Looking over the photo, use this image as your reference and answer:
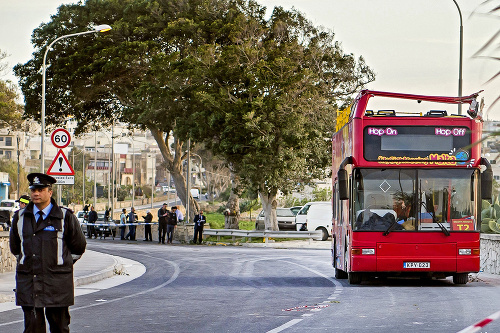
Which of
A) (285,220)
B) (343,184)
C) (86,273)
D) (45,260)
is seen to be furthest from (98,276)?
(285,220)

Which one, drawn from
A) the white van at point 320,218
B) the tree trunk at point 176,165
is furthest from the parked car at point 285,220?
the tree trunk at point 176,165

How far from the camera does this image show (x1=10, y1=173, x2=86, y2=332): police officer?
25.2ft

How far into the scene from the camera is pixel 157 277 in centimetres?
2208

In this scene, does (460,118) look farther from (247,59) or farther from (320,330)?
(247,59)

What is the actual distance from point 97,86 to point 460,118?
32.6m

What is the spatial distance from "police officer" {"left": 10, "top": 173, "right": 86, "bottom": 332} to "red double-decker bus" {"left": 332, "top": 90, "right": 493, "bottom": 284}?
10.3 metres

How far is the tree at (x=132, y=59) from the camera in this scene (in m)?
44.7

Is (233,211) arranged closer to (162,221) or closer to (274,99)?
(162,221)

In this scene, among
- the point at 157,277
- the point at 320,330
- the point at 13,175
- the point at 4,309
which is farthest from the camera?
the point at 13,175

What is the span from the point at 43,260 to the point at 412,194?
1111cm

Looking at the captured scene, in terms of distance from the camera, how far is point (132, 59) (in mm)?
45844

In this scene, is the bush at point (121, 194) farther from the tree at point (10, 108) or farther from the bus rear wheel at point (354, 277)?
the bus rear wheel at point (354, 277)

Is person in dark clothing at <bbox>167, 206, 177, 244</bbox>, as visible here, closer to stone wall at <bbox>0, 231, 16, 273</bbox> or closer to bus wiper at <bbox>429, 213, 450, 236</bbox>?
stone wall at <bbox>0, 231, 16, 273</bbox>

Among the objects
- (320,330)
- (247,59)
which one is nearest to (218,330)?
(320,330)
